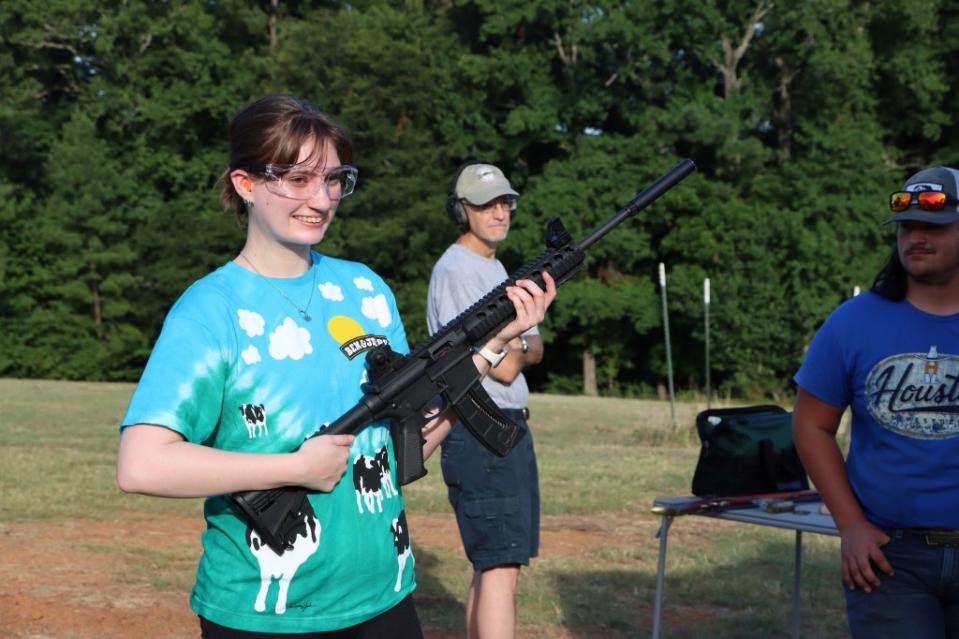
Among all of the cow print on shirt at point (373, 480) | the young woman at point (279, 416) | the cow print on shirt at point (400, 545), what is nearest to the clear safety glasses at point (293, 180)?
the young woman at point (279, 416)

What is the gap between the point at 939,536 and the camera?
3467 mm

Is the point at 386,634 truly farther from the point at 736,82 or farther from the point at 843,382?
the point at 736,82

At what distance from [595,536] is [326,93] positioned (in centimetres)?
3595

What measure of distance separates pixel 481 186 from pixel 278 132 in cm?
245

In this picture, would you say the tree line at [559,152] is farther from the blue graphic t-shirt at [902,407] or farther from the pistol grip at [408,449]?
the pistol grip at [408,449]

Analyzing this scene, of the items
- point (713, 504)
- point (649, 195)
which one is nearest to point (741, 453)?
point (713, 504)

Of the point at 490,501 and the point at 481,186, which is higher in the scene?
the point at 481,186

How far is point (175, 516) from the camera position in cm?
1005

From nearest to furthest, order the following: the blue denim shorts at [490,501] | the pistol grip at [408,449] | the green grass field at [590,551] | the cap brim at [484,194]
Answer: the pistol grip at [408,449]
the blue denim shorts at [490,501]
the cap brim at [484,194]
the green grass field at [590,551]

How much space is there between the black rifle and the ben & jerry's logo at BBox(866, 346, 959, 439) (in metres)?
0.97

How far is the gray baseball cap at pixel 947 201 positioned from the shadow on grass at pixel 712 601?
3423mm

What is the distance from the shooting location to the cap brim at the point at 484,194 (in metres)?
5.09

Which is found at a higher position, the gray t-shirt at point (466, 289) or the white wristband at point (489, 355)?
the white wristband at point (489, 355)

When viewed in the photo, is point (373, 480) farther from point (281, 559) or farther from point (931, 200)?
point (931, 200)
